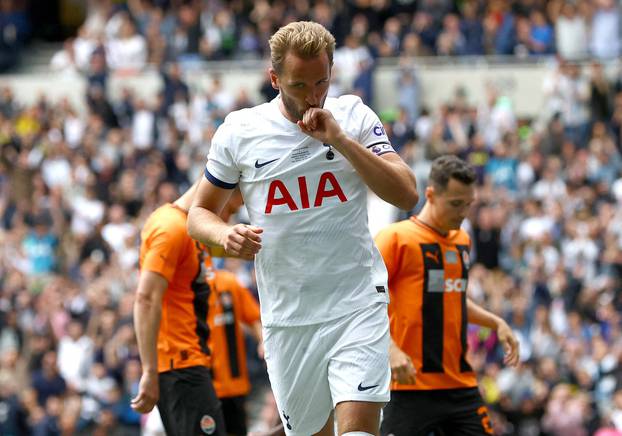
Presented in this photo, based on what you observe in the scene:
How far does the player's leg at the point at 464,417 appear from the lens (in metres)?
8.32

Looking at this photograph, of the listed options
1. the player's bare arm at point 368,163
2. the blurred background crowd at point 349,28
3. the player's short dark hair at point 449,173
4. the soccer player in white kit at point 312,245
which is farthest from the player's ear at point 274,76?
the blurred background crowd at point 349,28

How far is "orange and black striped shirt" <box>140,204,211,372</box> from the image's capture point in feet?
26.7

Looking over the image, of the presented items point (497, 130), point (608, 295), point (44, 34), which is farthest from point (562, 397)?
point (44, 34)

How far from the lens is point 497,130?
2172 centimetres

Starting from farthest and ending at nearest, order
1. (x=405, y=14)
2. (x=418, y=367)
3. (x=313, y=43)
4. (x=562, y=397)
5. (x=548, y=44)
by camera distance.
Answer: (x=405, y=14) < (x=548, y=44) < (x=562, y=397) < (x=418, y=367) < (x=313, y=43)

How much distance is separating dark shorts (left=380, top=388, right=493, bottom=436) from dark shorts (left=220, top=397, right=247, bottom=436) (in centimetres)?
167

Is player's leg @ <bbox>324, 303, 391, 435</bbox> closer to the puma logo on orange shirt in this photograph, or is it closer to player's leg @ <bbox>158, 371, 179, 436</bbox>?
the puma logo on orange shirt

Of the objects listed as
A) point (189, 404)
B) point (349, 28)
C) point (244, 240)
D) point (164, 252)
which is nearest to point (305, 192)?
point (244, 240)

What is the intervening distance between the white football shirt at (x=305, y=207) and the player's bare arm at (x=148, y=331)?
5.30 ft

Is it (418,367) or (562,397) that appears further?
(562,397)

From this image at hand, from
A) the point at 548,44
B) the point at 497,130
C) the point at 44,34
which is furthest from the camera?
the point at 44,34

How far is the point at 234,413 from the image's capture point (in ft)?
32.3

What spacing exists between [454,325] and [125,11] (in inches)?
847

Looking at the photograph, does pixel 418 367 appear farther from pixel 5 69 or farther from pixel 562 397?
pixel 5 69
